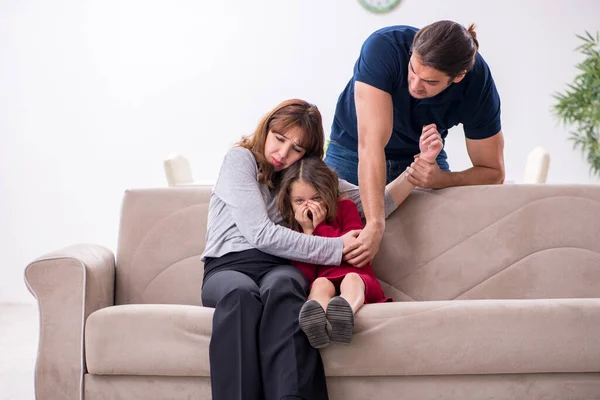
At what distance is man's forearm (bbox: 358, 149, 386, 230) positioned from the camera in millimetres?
2070

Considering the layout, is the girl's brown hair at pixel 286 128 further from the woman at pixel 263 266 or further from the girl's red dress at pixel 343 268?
the girl's red dress at pixel 343 268

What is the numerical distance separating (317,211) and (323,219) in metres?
0.04

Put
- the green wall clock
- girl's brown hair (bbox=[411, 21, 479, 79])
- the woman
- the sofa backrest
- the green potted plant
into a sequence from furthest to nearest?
1. the green wall clock
2. the green potted plant
3. the sofa backrest
4. girl's brown hair (bbox=[411, 21, 479, 79])
5. the woman

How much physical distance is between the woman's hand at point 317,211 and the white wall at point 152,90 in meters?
2.69

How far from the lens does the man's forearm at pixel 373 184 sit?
6.79ft

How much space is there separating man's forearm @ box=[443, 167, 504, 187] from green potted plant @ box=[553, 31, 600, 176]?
2452 mm

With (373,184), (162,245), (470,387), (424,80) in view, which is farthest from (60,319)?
(424,80)

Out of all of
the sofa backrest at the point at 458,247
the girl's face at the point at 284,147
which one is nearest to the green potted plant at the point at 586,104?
the sofa backrest at the point at 458,247

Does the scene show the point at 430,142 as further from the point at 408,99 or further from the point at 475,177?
the point at 475,177

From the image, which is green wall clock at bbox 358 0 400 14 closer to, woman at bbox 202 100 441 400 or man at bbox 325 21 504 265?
man at bbox 325 21 504 265

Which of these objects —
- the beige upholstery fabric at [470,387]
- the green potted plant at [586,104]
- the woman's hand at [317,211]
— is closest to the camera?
the beige upholstery fabric at [470,387]

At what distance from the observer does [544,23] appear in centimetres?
465

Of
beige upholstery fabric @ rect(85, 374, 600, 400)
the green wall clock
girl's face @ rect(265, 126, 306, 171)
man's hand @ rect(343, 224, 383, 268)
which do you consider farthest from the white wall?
beige upholstery fabric @ rect(85, 374, 600, 400)

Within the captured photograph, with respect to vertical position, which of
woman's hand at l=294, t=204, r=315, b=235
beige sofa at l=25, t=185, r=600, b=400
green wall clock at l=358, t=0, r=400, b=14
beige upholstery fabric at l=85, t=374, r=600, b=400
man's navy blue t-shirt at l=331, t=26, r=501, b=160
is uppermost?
green wall clock at l=358, t=0, r=400, b=14
